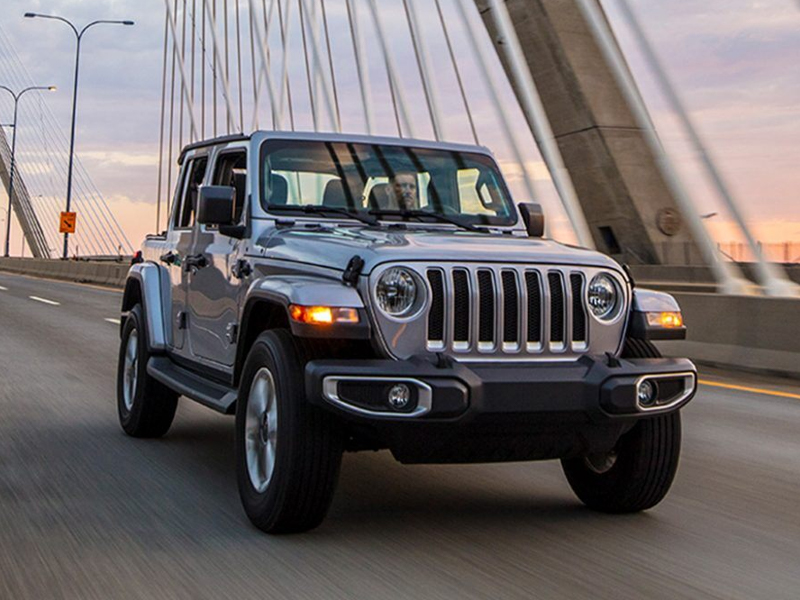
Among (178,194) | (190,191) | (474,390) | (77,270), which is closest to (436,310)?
(474,390)

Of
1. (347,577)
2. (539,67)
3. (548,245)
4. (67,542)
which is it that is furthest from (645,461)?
(539,67)

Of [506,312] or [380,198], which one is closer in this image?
[506,312]

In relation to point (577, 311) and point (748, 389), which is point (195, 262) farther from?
point (748, 389)

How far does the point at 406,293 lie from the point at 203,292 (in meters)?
2.17

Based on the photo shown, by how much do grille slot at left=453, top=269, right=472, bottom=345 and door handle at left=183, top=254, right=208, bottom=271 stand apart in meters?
2.27

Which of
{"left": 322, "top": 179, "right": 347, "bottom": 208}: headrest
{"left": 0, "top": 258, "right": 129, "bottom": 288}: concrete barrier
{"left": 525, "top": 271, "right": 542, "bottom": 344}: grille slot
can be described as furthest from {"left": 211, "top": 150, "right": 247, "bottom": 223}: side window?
{"left": 0, "top": 258, "right": 129, "bottom": 288}: concrete barrier

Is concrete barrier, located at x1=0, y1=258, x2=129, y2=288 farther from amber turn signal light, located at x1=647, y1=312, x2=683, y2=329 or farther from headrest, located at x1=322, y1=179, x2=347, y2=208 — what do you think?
amber turn signal light, located at x1=647, y1=312, x2=683, y2=329

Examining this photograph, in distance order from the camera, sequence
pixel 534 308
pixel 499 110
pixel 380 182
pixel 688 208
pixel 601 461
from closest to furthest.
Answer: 1. pixel 534 308
2. pixel 601 461
3. pixel 380 182
4. pixel 688 208
5. pixel 499 110

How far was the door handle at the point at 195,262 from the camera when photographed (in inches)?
278

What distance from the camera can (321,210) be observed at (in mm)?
6551

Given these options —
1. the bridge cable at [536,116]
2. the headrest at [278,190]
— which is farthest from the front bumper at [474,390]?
the bridge cable at [536,116]

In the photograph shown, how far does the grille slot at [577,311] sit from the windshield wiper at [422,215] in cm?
135

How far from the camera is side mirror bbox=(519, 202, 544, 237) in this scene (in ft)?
23.0

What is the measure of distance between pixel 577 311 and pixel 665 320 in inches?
18.2
